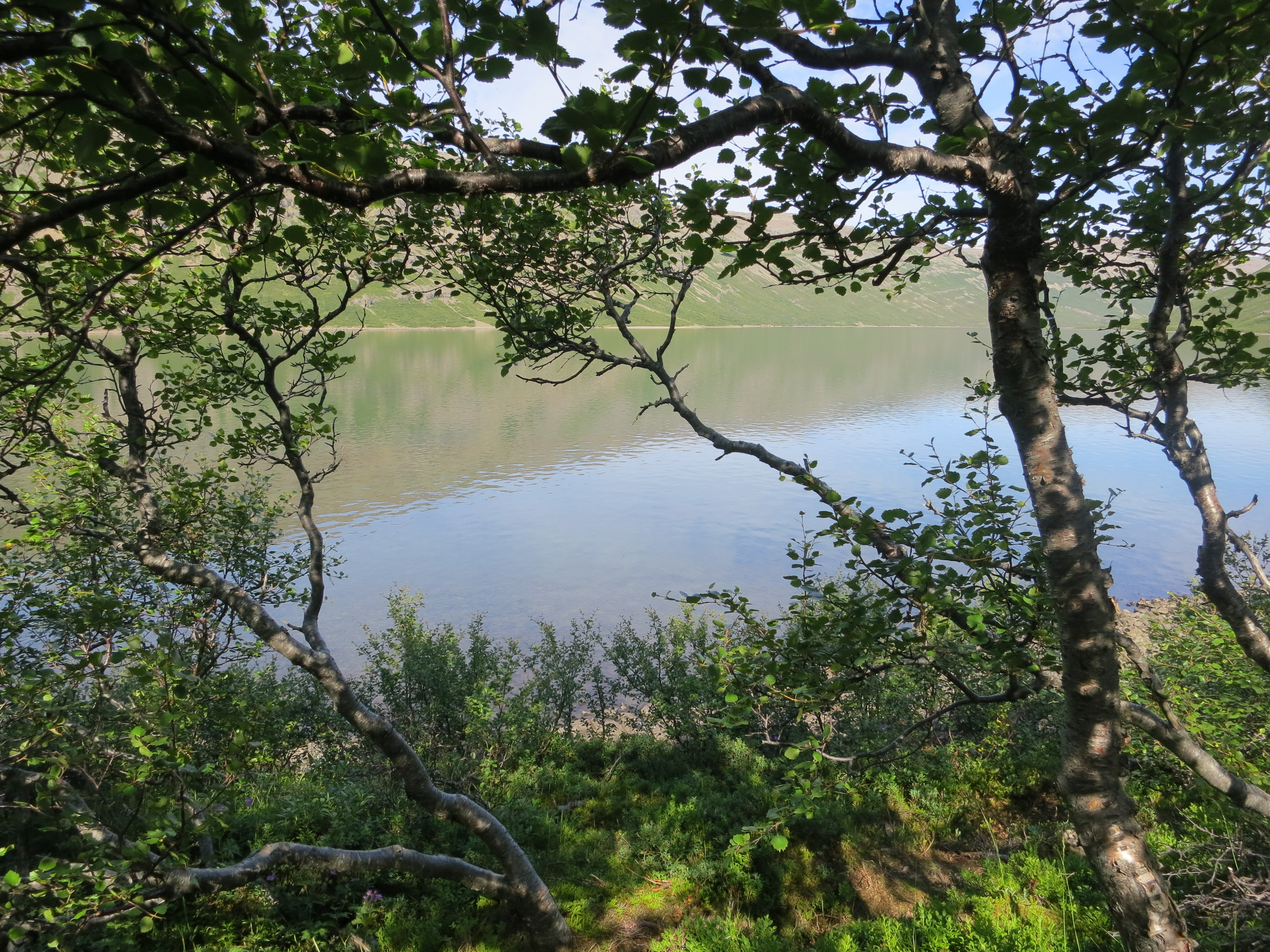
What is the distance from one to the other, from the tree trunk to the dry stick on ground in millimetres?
5232

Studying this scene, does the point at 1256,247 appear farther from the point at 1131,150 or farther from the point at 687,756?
the point at 687,756

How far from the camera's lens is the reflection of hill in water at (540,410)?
1507 inches

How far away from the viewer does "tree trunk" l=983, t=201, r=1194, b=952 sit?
293cm

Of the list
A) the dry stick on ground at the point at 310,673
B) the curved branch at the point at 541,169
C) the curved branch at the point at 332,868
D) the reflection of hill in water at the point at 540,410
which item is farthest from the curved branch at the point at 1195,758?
the reflection of hill in water at the point at 540,410

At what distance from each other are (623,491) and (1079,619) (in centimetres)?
3209

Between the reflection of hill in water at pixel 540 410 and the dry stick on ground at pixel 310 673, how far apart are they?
1100cm

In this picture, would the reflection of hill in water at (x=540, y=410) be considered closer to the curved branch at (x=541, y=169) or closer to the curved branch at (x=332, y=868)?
the curved branch at (x=332, y=868)

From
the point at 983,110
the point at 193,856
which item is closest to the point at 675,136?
the point at 983,110

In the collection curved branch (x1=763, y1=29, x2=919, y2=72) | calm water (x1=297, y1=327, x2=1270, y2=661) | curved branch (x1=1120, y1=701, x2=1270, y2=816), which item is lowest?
calm water (x1=297, y1=327, x2=1270, y2=661)

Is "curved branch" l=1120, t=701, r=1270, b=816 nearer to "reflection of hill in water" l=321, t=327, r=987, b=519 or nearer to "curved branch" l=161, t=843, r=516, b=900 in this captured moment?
"curved branch" l=161, t=843, r=516, b=900

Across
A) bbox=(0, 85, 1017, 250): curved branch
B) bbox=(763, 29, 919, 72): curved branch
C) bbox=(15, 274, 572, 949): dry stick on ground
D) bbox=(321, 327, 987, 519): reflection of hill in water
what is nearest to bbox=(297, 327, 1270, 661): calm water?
bbox=(321, 327, 987, 519): reflection of hill in water

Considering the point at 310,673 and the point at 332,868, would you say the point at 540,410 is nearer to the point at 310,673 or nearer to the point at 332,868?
the point at 310,673

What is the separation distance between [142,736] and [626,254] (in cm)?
628

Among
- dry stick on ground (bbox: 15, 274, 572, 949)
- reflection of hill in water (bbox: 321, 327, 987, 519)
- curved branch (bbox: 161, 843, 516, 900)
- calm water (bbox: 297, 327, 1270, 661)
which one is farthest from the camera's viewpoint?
reflection of hill in water (bbox: 321, 327, 987, 519)
